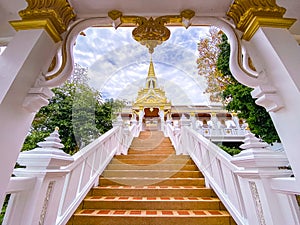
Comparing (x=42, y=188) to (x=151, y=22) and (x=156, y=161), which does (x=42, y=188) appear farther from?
(x=156, y=161)

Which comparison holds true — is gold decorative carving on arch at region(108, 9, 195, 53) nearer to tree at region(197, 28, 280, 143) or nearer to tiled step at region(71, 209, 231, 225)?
tree at region(197, 28, 280, 143)

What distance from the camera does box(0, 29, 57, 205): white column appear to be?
74cm

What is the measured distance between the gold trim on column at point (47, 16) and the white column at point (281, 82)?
3.32 ft

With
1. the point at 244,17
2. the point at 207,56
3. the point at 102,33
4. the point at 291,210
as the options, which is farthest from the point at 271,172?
the point at 207,56

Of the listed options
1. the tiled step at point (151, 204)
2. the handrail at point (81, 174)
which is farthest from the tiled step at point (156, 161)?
the tiled step at point (151, 204)

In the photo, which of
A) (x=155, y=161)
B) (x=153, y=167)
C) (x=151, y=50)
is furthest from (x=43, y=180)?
(x=155, y=161)

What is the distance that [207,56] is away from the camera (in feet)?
11.6

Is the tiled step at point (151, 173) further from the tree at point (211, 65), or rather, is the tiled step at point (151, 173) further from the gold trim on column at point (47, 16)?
the gold trim on column at point (47, 16)

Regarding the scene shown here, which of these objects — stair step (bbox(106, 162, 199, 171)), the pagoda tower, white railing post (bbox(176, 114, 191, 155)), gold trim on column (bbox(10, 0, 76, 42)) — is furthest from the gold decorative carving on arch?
the pagoda tower

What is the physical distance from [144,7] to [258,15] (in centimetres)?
→ 60

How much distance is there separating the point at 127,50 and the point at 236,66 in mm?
1188

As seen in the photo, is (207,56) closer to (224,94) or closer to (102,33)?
(224,94)

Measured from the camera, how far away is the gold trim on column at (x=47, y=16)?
34.7 inches

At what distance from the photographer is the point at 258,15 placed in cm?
87
